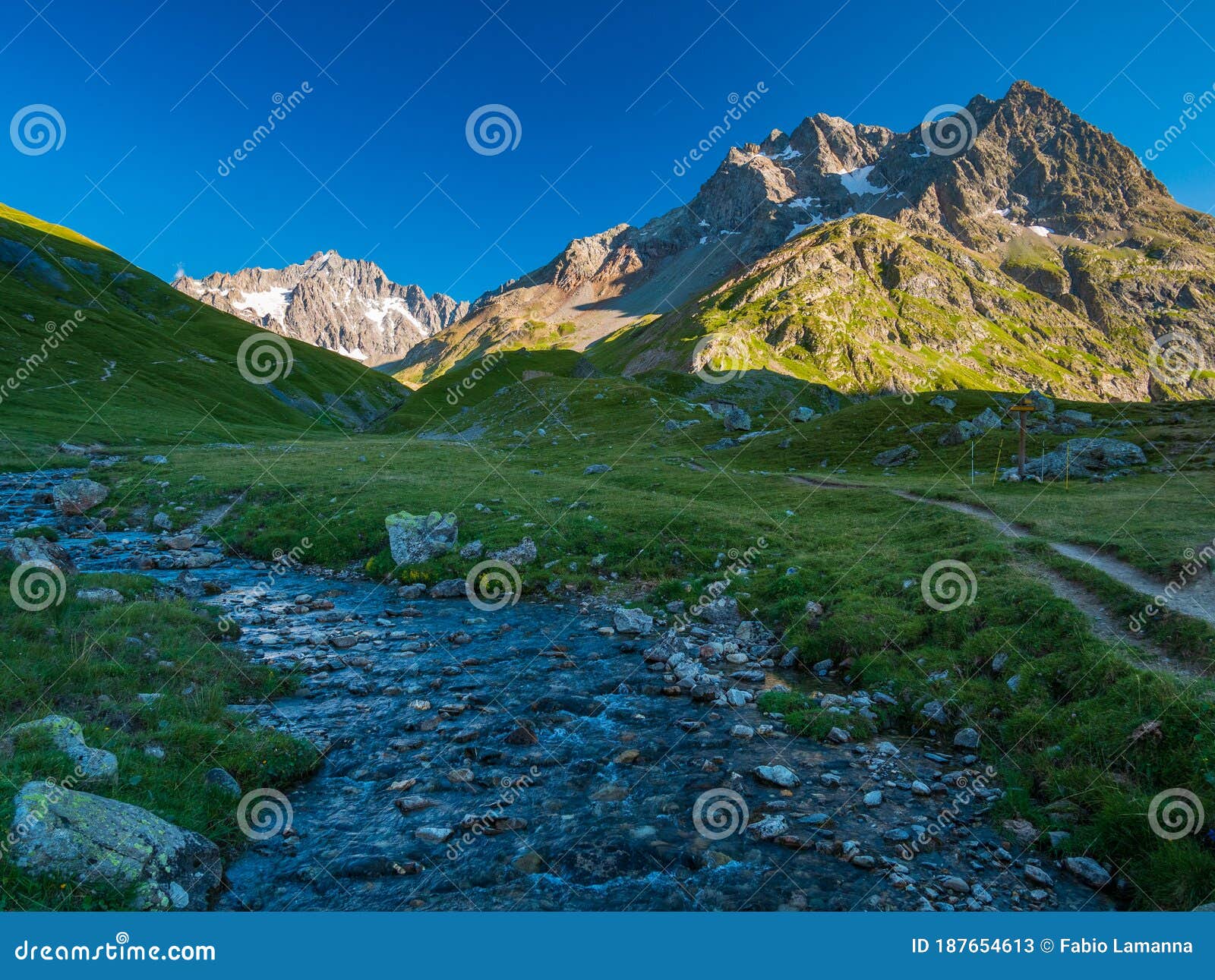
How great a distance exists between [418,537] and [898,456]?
51617 millimetres

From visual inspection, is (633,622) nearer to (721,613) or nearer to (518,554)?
(721,613)

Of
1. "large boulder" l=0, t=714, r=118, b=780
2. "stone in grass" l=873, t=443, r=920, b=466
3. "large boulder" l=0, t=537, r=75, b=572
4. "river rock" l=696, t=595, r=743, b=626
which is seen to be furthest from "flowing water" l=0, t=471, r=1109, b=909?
"stone in grass" l=873, t=443, r=920, b=466

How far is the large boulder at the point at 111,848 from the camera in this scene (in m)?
7.88

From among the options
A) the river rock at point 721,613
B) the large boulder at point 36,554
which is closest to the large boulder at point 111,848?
the large boulder at point 36,554

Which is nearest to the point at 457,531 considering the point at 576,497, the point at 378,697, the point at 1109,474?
the point at 576,497

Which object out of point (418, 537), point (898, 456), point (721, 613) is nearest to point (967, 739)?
point (721, 613)

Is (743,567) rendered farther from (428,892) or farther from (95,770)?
(95,770)

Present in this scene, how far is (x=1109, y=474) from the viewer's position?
44.2 m

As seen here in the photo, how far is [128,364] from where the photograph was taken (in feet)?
372

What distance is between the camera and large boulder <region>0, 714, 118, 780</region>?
9.97m

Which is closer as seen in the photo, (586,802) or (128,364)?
(586,802)

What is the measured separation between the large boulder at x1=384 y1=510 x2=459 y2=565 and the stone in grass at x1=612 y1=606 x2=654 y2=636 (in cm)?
1190

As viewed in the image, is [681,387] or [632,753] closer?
Answer: [632,753]
